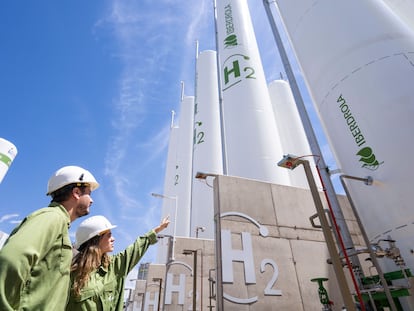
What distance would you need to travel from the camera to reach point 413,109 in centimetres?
443

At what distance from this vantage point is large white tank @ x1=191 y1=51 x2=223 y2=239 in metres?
12.5

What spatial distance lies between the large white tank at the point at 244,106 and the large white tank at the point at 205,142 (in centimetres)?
320

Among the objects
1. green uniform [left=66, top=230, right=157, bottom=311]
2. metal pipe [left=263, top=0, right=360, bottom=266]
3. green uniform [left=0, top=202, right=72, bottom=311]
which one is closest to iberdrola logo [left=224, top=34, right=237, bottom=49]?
metal pipe [left=263, top=0, right=360, bottom=266]

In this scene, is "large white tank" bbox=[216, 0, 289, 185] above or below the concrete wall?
above

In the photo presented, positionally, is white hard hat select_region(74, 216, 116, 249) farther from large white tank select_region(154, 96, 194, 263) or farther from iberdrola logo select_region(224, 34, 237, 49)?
iberdrola logo select_region(224, 34, 237, 49)

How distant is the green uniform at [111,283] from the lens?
6.94 feet

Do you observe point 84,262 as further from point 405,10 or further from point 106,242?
point 405,10

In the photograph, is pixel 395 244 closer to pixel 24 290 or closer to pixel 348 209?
pixel 348 209

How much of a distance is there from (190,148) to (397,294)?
16902mm

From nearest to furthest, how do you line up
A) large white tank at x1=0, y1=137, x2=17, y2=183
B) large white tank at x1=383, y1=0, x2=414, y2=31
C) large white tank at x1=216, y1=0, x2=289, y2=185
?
large white tank at x1=0, y1=137, x2=17, y2=183
large white tank at x1=383, y1=0, x2=414, y2=31
large white tank at x1=216, y1=0, x2=289, y2=185

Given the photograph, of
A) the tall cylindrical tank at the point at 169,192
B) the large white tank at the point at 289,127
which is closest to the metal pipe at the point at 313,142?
the large white tank at the point at 289,127

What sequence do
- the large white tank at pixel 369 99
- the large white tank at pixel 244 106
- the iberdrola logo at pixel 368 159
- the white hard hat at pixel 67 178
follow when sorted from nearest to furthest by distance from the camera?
the white hard hat at pixel 67 178 → the large white tank at pixel 369 99 → the iberdrola logo at pixel 368 159 → the large white tank at pixel 244 106

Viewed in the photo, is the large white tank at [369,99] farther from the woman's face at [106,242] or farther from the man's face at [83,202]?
the man's face at [83,202]

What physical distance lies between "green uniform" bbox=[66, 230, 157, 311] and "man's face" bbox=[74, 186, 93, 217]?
0.69 m
